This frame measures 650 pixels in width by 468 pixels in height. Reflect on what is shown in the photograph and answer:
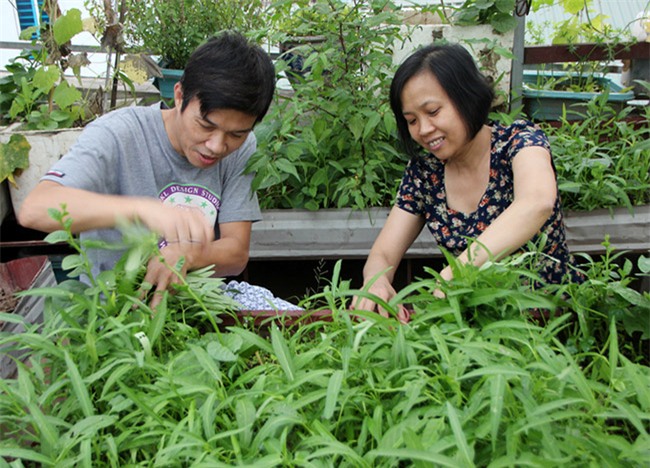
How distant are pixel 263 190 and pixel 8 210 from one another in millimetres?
1079

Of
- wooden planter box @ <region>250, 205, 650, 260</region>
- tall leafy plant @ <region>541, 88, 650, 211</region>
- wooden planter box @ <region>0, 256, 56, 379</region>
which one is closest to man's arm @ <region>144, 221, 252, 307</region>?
wooden planter box @ <region>0, 256, 56, 379</region>

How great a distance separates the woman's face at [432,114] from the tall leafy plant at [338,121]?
49 centimetres

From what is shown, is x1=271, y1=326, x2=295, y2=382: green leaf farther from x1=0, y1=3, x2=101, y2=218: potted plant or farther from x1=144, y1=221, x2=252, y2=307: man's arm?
x1=0, y1=3, x2=101, y2=218: potted plant

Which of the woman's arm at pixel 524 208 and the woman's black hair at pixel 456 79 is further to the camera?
the woman's black hair at pixel 456 79

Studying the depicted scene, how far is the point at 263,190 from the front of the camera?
2.57 m

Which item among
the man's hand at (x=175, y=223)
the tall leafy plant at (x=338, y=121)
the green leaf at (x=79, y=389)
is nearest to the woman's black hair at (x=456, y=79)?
the tall leafy plant at (x=338, y=121)

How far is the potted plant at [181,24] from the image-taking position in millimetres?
3238

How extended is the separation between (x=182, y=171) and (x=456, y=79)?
2.39 feet

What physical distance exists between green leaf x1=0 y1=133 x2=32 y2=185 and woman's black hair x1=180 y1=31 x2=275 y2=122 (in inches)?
50.9

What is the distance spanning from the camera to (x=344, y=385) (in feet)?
2.95

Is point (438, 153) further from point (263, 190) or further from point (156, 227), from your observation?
point (263, 190)

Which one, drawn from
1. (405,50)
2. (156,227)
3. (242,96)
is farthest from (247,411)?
(405,50)

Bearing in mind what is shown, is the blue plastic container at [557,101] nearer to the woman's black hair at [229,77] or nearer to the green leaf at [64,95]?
the woman's black hair at [229,77]

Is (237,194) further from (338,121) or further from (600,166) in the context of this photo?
(600,166)
